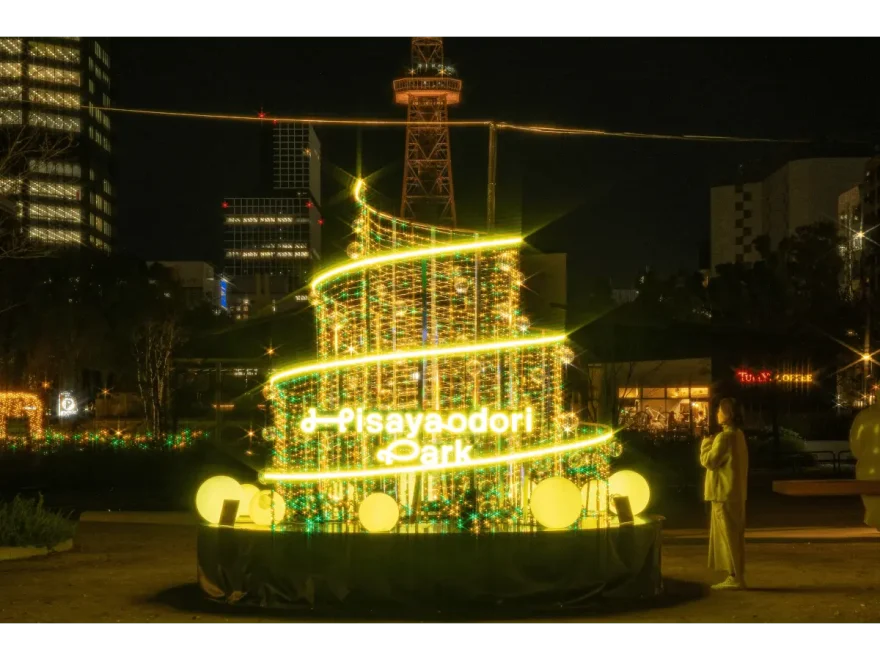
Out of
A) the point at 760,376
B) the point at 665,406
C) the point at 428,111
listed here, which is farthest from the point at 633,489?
the point at 665,406

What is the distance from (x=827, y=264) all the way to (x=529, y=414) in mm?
48865

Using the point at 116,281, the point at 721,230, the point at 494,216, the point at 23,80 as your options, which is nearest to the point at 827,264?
the point at 116,281

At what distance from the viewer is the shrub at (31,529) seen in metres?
16.1

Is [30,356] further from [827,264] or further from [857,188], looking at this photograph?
[857,188]

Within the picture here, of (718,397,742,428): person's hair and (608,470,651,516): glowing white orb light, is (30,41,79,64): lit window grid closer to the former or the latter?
(608,470,651,516): glowing white orb light

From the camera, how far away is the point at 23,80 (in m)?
152

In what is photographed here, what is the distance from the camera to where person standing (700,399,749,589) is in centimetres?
1214

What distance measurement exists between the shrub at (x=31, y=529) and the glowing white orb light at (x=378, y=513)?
6601 mm

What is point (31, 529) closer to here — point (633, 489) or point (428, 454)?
point (428, 454)

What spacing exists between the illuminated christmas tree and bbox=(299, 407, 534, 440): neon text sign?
1cm

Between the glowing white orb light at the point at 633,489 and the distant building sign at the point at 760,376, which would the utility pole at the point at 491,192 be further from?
the distant building sign at the point at 760,376

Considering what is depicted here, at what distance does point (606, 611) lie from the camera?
11.1 metres

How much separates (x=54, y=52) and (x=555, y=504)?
533 ft

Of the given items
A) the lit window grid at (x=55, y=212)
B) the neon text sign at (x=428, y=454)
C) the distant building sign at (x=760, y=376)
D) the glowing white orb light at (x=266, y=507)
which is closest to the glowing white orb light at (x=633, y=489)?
the neon text sign at (x=428, y=454)
